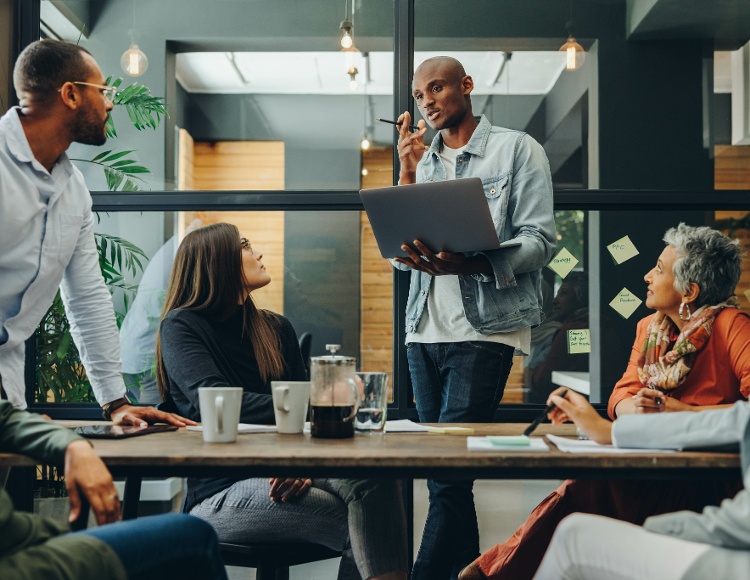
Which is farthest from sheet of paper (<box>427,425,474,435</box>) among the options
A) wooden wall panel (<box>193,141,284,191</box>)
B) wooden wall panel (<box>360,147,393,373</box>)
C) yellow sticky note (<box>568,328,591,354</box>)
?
wooden wall panel (<box>193,141,284,191</box>)

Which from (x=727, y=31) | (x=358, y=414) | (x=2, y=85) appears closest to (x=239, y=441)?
(x=358, y=414)

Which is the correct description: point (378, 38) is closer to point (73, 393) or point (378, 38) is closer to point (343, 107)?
point (343, 107)

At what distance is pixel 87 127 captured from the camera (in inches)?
87.8

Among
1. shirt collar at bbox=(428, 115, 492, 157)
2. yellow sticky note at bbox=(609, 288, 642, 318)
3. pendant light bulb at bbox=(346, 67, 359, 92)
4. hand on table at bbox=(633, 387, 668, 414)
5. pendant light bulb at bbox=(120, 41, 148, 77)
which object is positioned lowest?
hand on table at bbox=(633, 387, 668, 414)

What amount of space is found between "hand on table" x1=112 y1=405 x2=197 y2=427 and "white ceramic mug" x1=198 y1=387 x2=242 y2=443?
29 centimetres

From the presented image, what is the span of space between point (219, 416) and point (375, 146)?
2.04m

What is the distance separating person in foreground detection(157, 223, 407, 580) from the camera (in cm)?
193

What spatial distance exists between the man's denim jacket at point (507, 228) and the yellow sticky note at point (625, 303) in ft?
3.01

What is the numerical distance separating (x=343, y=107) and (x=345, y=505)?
2.02 meters

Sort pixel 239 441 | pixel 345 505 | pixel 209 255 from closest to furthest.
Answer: pixel 239 441 → pixel 345 505 → pixel 209 255

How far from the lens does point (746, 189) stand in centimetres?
339

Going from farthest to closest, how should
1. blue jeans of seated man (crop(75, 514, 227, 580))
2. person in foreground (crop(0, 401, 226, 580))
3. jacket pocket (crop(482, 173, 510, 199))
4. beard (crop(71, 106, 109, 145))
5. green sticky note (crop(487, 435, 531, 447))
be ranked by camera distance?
jacket pocket (crop(482, 173, 510, 199)) < beard (crop(71, 106, 109, 145)) < green sticky note (crop(487, 435, 531, 447)) < blue jeans of seated man (crop(75, 514, 227, 580)) < person in foreground (crop(0, 401, 226, 580))

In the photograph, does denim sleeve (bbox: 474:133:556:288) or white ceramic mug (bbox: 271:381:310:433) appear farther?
denim sleeve (bbox: 474:133:556:288)

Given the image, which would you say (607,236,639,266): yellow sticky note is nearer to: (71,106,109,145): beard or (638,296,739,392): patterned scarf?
(638,296,739,392): patterned scarf
